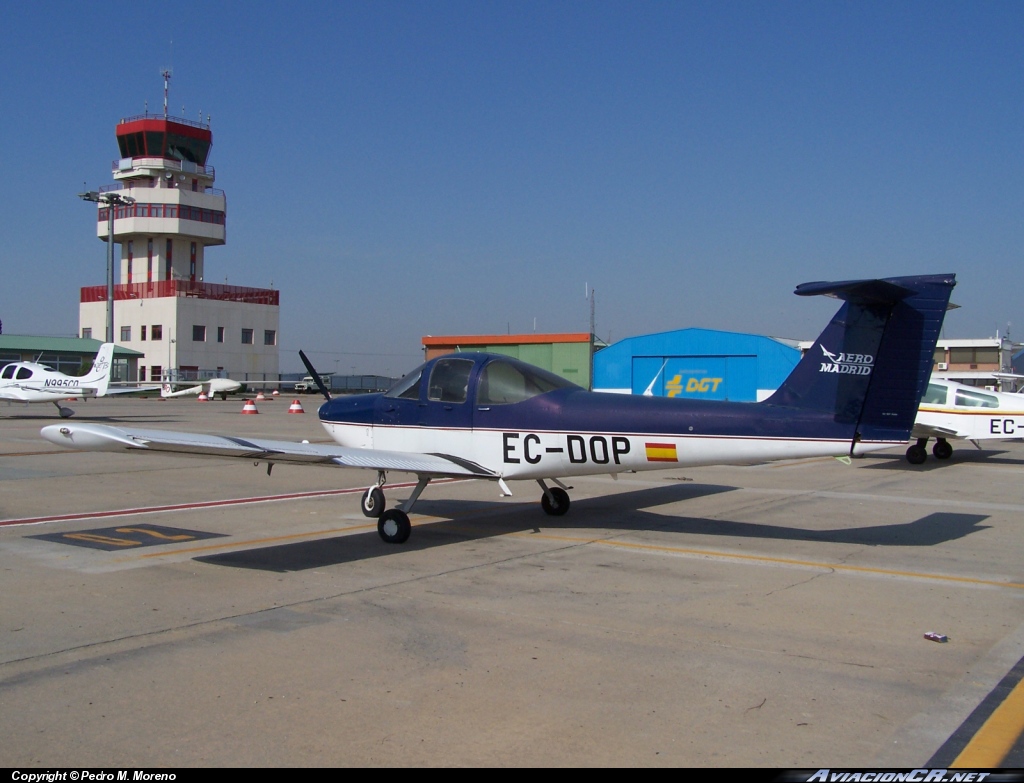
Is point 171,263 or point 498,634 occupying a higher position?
point 171,263

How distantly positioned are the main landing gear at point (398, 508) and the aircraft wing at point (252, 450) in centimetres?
34

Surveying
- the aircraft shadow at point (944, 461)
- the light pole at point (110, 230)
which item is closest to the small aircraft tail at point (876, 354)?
the aircraft shadow at point (944, 461)

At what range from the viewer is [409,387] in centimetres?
1048

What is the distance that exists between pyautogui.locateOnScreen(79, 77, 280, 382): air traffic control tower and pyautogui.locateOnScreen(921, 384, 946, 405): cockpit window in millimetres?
59515

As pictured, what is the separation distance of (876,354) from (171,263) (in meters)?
72.0

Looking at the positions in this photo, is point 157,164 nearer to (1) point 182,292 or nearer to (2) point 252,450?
(1) point 182,292

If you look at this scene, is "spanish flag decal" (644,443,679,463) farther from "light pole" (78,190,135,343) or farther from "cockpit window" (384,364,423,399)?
"light pole" (78,190,135,343)

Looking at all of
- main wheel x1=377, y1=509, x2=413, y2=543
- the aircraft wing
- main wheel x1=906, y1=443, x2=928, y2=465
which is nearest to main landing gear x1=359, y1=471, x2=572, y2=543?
main wheel x1=377, y1=509, x2=413, y2=543

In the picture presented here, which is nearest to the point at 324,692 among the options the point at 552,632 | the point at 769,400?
the point at 552,632

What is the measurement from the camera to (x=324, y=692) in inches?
187

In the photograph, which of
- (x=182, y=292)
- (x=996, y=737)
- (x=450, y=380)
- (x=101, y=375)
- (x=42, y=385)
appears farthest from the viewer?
(x=182, y=292)

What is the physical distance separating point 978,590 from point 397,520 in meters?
5.51

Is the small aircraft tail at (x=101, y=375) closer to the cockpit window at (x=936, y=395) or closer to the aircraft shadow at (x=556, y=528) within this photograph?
the aircraft shadow at (x=556, y=528)

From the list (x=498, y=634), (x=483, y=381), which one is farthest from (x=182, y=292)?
(x=498, y=634)
